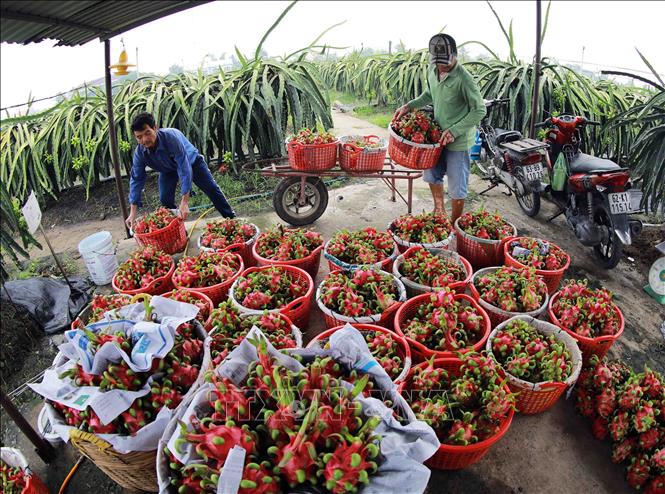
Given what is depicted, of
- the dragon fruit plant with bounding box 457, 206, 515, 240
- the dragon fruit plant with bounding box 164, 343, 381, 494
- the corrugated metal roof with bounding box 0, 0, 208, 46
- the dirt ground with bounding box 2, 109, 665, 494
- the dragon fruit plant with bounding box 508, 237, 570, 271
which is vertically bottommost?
the dirt ground with bounding box 2, 109, 665, 494

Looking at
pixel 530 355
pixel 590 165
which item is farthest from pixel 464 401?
pixel 590 165

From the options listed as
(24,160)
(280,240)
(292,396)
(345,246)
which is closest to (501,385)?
(292,396)

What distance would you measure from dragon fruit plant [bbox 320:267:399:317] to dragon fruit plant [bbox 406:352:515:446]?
604 millimetres

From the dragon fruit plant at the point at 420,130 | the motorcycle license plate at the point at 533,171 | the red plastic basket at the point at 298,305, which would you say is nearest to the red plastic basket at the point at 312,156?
the dragon fruit plant at the point at 420,130

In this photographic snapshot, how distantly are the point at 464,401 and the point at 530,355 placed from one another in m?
0.62

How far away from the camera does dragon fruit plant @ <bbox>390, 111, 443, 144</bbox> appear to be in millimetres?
3902

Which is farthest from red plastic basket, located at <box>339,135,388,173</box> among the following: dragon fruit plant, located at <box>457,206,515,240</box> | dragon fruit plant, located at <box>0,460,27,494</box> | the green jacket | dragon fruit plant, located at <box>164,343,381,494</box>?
dragon fruit plant, located at <box>0,460,27,494</box>

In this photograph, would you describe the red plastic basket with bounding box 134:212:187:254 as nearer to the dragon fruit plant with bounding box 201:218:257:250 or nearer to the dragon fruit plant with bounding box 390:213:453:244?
the dragon fruit plant with bounding box 201:218:257:250

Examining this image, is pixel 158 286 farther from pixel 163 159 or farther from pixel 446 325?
pixel 446 325

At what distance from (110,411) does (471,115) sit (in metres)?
3.52

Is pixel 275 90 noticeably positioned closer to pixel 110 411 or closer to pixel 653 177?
pixel 653 177

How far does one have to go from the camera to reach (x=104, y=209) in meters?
6.38

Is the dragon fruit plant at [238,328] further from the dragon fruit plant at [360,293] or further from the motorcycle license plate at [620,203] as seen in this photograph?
the motorcycle license plate at [620,203]

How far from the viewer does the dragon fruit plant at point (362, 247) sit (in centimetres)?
325
